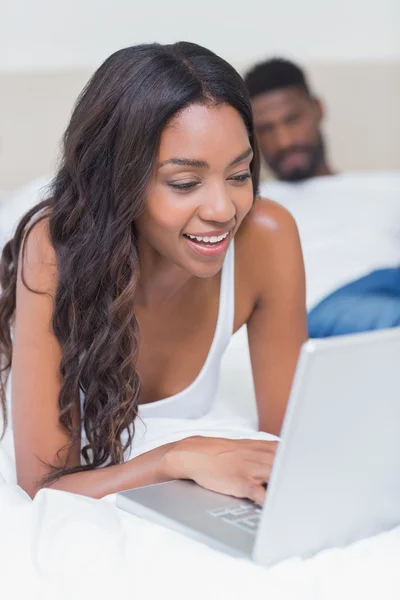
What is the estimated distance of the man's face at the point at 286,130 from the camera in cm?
294

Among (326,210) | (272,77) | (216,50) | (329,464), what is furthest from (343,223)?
(329,464)

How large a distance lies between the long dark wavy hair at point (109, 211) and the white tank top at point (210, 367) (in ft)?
0.50

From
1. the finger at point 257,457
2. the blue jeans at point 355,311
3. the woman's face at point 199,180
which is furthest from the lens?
the blue jeans at point 355,311

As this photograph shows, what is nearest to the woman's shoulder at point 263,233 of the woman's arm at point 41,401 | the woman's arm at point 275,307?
the woman's arm at point 275,307

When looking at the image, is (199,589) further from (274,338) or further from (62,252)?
(274,338)

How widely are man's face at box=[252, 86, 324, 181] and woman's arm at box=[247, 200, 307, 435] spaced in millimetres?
1496

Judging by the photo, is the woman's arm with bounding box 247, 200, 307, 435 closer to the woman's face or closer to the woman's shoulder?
the woman's shoulder

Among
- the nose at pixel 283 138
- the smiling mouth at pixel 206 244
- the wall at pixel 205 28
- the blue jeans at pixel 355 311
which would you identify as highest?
the wall at pixel 205 28

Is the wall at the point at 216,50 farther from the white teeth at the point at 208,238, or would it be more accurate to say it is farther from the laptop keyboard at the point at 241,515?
the laptop keyboard at the point at 241,515

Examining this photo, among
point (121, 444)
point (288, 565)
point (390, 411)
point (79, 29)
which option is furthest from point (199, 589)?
point (79, 29)

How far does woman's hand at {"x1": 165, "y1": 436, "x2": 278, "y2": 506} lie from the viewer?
976 millimetres

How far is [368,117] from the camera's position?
3.13 metres

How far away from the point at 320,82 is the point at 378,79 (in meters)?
0.21

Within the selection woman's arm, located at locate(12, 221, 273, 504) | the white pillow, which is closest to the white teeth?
woman's arm, located at locate(12, 221, 273, 504)
